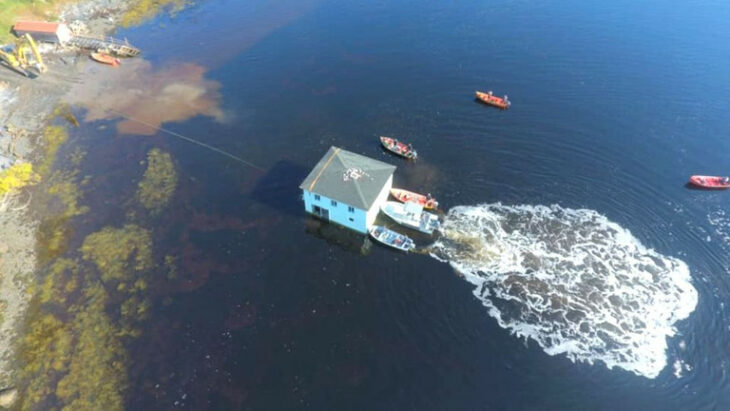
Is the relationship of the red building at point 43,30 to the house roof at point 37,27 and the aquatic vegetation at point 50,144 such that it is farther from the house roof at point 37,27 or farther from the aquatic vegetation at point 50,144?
the aquatic vegetation at point 50,144

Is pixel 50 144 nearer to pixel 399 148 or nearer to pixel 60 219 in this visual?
pixel 60 219

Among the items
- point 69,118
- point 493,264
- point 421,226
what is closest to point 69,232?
point 69,118

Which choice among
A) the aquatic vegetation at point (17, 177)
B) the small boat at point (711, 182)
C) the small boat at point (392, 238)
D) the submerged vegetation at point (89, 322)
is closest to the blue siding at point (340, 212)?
the small boat at point (392, 238)

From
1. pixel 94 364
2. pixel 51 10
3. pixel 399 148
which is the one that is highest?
pixel 51 10

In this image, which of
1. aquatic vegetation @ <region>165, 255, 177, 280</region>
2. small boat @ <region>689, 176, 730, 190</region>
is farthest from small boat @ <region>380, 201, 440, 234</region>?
small boat @ <region>689, 176, 730, 190</region>

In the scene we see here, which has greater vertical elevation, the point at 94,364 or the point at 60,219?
the point at 60,219

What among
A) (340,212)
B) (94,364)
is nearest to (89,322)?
(94,364)

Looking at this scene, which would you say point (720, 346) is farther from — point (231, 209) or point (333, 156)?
point (231, 209)
